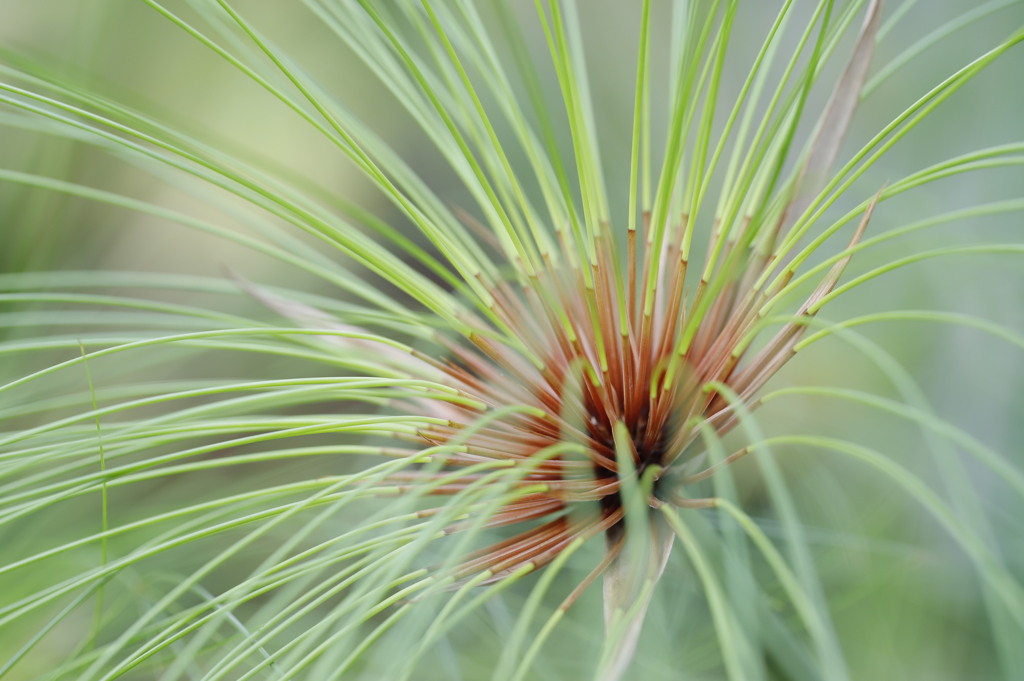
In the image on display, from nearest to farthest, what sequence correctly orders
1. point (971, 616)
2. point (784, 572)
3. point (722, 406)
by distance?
point (784, 572) < point (722, 406) < point (971, 616)

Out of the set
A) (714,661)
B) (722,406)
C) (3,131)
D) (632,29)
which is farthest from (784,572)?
(3,131)

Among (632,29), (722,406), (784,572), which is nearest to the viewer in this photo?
(784,572)

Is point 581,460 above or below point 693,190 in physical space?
below

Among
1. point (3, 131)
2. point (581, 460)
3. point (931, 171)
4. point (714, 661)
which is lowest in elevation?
point (714, 661)

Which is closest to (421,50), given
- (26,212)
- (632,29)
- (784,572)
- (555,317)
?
(632,29)

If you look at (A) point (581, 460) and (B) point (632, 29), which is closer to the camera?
(A) point (581, 460)

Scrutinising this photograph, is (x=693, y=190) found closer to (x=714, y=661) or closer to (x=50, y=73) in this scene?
(x=50, y=73)

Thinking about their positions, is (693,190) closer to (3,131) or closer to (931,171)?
(931,171)
